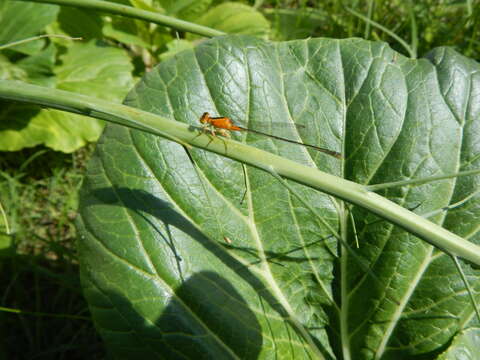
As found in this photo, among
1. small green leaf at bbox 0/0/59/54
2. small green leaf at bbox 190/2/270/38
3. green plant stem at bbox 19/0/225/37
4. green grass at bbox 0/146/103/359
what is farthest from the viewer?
small green leaf at bbox 190/2/270/38

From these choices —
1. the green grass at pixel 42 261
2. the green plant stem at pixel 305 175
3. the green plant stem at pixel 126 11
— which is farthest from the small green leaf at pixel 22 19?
the green plant stem at pixel 305 175

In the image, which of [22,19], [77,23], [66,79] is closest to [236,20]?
[77,23]

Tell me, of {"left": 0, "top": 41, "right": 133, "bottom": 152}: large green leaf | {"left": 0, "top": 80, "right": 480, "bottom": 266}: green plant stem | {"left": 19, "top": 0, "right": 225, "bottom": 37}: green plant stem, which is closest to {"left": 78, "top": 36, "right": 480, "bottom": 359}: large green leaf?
{"left": 19, "top": 0, "right": 225, "bottom": 37}: green plant stem

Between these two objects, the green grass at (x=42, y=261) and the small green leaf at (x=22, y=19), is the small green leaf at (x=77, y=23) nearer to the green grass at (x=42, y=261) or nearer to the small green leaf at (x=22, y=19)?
the small green leaf at (x=22, y=19)

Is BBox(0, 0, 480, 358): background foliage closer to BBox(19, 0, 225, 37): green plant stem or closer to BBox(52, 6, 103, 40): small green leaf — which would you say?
BBox(52, 6, 103, 40): small green leaf

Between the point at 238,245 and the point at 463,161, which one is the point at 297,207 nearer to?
the point at 238,245

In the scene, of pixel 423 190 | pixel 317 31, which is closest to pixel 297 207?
pixel 423 190
